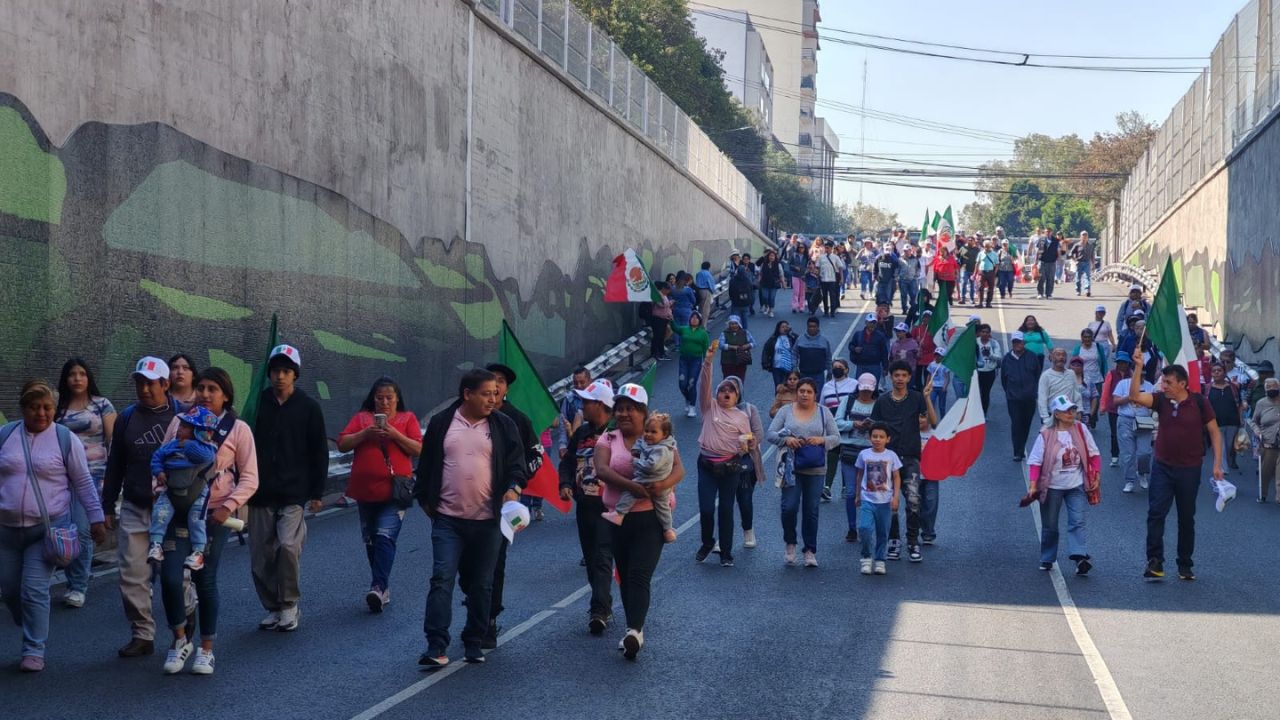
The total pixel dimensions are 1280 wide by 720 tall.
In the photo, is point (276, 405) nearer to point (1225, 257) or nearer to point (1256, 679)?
point (1256, 679)

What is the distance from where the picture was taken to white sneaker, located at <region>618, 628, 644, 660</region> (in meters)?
8.86

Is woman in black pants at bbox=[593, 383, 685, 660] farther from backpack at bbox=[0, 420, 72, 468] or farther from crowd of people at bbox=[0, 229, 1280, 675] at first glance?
backpack at bbox=[0, 420, 72, 468]

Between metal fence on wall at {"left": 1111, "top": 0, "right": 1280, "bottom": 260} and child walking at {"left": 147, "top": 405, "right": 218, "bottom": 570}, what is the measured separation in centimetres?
2308

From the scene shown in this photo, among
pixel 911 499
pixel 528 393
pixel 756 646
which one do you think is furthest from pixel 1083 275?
pixel 756 646

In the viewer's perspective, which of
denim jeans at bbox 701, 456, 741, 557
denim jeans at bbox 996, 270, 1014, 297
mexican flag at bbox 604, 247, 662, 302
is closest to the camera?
denim jeans at bbox 701, 456, 741, 557

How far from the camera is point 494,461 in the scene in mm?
8656

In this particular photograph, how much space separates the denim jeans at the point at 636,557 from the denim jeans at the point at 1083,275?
36524 mm

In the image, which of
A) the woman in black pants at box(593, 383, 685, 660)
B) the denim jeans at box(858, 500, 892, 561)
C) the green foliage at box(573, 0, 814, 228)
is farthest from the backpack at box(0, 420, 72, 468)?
the green foliage at box(573, 0, 814, 228)

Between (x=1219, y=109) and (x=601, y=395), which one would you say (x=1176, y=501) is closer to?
(x=601, y=395)

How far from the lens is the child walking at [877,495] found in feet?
41.2

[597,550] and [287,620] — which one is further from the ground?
[597,550]

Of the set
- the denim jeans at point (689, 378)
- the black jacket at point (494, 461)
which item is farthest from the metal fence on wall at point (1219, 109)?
the black jacket at point (494, 461)

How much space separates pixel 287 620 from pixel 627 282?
2094 centimetres

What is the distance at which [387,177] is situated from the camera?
1936 cm
